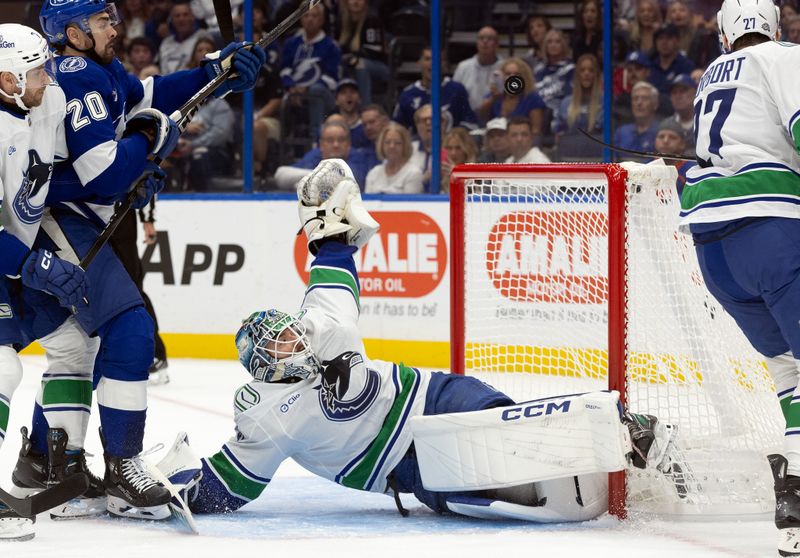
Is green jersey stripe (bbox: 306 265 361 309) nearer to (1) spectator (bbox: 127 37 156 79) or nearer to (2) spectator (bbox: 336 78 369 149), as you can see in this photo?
(2) spectator (bbox: 336 78 369 149)

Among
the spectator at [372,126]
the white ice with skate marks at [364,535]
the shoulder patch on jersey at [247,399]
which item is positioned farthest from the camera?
the spectator at [372,126]

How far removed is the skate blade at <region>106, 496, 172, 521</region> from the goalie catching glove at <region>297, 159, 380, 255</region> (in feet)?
2.21

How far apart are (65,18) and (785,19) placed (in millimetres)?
3415

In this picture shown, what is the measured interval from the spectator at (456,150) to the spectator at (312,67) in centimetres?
67

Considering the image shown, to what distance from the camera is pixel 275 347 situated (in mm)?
2836

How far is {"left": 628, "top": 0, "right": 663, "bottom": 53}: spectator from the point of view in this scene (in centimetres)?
596

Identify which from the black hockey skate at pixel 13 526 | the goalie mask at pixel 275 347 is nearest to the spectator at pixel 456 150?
the goalie mask at pixel 275 347

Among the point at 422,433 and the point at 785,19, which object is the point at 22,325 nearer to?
the point at 422,433

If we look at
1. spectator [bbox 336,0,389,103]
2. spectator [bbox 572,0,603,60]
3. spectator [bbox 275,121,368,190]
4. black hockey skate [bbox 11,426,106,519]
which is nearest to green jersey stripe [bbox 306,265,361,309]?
black hockey skate [bbox 11,426,106,519]

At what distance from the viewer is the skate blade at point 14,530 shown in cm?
287

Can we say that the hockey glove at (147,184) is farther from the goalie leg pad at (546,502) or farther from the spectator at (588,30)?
the spectator at (588,30)

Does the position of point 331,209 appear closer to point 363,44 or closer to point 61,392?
point 61,392

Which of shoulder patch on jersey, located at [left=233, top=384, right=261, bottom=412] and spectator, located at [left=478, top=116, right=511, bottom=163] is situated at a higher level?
spectator, located at [left=478, top=116, right=511, bottom=163]

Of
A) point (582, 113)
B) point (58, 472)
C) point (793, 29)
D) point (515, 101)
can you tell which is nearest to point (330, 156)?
point (515, 101)
